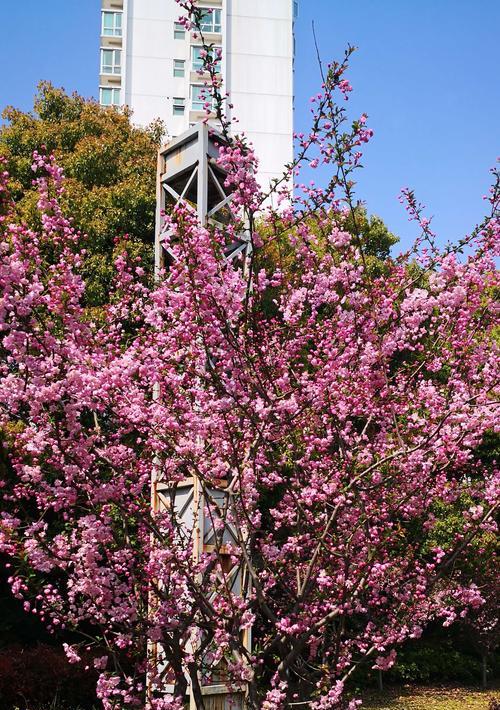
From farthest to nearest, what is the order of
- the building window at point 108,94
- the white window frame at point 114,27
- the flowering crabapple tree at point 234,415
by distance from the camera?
the white window frame at point 114,27, the building window at point 108,94, the flowering crabapple tree at point 234,415

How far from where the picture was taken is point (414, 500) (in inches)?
216

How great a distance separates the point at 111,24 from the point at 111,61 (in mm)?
1397

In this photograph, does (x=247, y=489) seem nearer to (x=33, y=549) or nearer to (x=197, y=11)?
(x=33, y=549)

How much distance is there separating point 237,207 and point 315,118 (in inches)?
28.1

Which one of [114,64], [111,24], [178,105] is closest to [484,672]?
[178,105]

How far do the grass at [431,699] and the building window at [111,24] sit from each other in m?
23.5

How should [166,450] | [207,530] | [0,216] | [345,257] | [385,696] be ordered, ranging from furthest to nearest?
[385,696] < [207,530] < [345,257] < [166,450] < [0,216]

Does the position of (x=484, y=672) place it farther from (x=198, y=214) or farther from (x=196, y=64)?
(x=196, y=64)

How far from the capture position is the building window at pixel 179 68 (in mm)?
27453

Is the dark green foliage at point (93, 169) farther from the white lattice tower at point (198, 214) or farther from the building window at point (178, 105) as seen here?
the building window at point (178, 105)

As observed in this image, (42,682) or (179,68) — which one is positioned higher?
(179,68)

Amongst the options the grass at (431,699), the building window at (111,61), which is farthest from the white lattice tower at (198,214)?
the building window at (111,61)

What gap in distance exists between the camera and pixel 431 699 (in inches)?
468

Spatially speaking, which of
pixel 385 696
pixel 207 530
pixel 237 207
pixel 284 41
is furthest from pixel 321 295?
pixel 284 41
